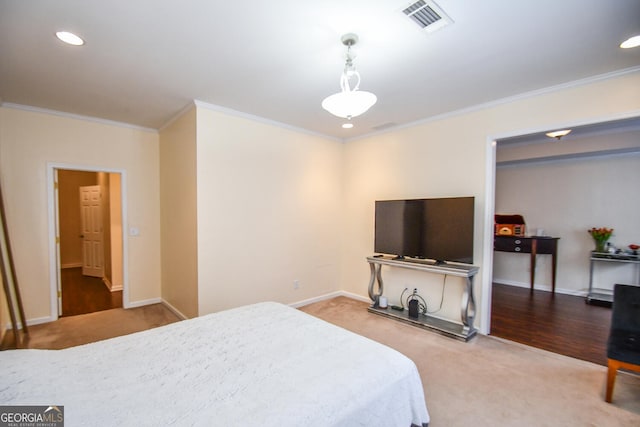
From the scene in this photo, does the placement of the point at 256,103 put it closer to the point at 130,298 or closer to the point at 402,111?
the point at 402,111

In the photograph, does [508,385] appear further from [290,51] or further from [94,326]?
[94,326]

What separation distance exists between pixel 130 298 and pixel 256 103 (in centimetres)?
346

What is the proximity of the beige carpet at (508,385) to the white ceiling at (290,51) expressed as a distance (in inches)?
106

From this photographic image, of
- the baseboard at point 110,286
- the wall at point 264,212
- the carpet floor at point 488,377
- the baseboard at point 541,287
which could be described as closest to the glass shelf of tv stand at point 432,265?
the carpet floor at point 488,377

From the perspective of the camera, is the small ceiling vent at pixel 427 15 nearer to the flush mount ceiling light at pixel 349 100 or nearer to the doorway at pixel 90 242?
the flush mount ceiling light at pixel 349 100

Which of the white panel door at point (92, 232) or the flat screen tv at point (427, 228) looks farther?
the white panel door at point (92, 232)

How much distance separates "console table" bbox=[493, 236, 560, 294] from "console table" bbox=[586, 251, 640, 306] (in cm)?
50

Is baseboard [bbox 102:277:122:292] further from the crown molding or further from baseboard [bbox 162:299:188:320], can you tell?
the crown molding

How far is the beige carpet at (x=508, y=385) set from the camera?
194 cm

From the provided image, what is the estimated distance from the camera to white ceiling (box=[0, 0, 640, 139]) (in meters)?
1.75

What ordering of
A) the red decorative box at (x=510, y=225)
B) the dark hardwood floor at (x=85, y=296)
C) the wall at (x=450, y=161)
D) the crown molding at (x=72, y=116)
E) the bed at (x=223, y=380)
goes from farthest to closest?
the red decorative box at (x=510, y=225) < the dark hardwood floor at (x=85, y=296) < the crown molding at (x=72, y=116) < the wall at (x=450, y=161) < the bed at (x=223, y=380)

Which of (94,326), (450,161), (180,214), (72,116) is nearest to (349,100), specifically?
(450,161)

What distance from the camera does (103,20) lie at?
1.85 metres

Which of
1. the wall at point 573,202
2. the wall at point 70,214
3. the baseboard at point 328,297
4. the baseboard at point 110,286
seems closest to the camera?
the baseboard at point 328,297
